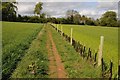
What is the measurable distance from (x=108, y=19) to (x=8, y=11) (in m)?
50.8

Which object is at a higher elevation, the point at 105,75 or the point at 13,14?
the point at 13,14

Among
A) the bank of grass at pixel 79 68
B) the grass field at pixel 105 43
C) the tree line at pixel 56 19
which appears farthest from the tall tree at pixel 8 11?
the bank of grass at pixel 79 68

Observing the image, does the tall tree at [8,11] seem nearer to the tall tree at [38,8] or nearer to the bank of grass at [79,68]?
the tall tree at [38,8]

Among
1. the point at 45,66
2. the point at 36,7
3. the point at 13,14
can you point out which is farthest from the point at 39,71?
the point at 36,7

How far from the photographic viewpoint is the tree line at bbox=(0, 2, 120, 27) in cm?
10204

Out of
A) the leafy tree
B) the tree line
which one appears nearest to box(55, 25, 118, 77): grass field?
the tree line

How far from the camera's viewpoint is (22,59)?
39.0 ft

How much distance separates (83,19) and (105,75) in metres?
124

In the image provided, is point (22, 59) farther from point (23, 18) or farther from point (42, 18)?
point (42, 18)

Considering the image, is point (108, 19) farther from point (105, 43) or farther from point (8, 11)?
point (105, 43)

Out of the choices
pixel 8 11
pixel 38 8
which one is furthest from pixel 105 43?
pixel 38 8

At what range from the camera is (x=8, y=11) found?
4018 inches

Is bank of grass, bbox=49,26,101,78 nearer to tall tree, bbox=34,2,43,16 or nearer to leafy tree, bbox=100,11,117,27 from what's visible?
tall tree, bbox=34,2,43,16

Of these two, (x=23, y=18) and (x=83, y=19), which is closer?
(x=23, y=18)
